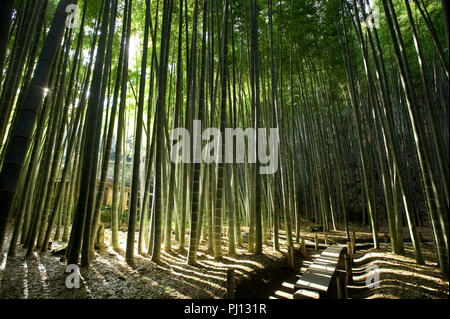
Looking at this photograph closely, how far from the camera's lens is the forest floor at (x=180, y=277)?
7.26ft

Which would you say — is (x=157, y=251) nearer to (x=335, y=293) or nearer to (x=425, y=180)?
(x=335, y=293)

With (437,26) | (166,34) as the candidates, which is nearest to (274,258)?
(166,34)

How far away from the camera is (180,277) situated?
2703mm

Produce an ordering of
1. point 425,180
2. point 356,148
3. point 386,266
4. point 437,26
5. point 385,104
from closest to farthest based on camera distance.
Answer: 1. point 425,180
2. point 386,266
3. point 385,104
4. point 437,26
5. point 356,148

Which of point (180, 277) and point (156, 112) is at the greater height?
point (156, 112)

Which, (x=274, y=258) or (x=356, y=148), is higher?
(x=356, y=148)

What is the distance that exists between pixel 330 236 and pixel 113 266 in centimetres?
543

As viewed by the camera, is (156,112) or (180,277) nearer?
(180,277)

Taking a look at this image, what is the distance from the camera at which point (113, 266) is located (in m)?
3.03

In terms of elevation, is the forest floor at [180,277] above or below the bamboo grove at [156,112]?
below

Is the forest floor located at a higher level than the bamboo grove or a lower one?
lower

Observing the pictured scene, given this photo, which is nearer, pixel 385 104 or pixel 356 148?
pixel 385 104

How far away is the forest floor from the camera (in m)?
2.21
